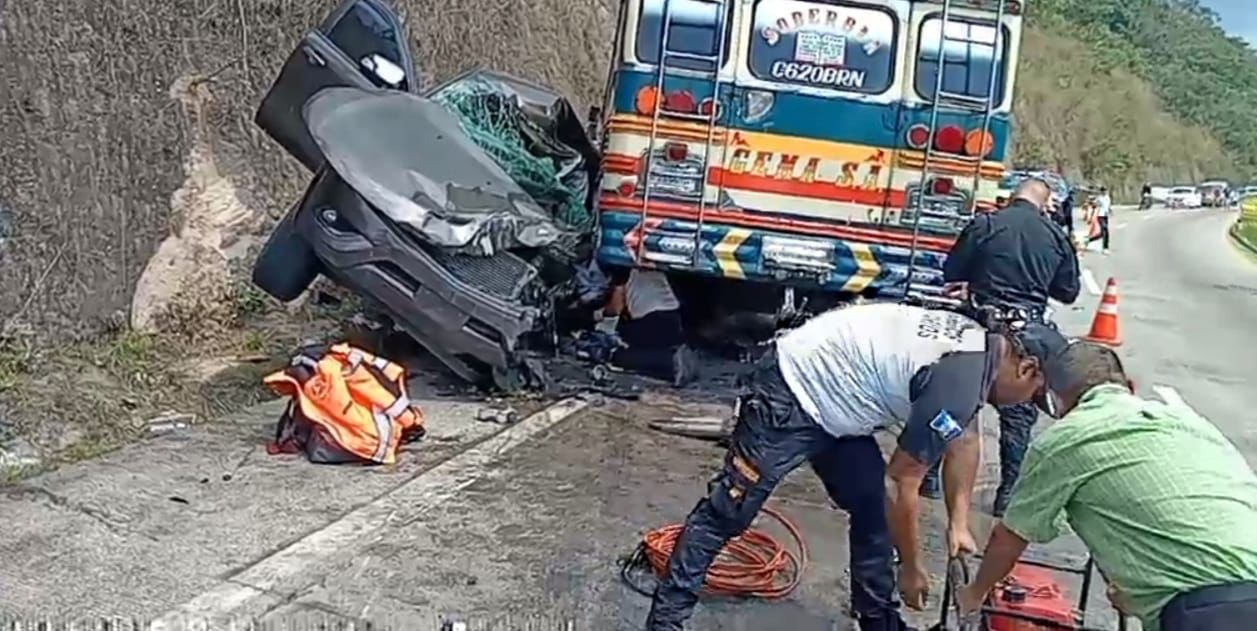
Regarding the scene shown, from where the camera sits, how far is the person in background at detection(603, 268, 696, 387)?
8930 mm

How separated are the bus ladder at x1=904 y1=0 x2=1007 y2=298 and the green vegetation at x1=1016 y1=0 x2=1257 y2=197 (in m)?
55.1

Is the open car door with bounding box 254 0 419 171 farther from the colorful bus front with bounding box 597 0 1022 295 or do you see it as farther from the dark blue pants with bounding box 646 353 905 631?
A: the dark blue pants with bounding box 646 353 905 631

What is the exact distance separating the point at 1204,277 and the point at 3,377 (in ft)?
69.5

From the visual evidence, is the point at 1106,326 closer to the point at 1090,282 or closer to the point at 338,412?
the point at 1090,282

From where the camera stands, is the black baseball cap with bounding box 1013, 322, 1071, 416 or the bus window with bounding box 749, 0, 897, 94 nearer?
the black baseball cap with bounding box 1013, 322, 1071, 416

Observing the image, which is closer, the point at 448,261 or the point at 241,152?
the point at 448,261

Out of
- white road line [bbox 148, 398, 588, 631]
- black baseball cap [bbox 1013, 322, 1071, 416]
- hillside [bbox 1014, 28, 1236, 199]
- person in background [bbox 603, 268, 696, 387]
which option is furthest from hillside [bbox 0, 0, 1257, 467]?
hillside [bbox 1014, 28, 1236, 199]

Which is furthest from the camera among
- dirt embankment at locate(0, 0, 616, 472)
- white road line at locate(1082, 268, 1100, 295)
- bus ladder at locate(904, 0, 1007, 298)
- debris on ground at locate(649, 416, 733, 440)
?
white road line at locate(1082, 268, 1100, 295)

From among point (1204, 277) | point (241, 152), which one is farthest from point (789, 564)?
point (1204, 277)

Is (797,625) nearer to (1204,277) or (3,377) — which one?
(3,377)

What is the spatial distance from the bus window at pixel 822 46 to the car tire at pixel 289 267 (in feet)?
9.83

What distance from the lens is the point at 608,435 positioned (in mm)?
7484

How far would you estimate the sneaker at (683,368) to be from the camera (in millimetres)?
8930

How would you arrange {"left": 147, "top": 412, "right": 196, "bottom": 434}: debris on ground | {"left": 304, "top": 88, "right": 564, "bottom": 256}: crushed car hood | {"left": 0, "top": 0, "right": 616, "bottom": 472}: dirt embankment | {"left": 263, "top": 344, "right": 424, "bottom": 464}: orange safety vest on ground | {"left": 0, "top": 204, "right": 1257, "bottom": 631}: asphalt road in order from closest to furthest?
{"left": 0, "top": 204, "right": 1257, "bottom": 631}: asphalt road < {"left": 263, "top": 344, "right": 424, "bottom": 464}: orange safety vest on ground < {"left": 147, "top": 412, "right": 196, "bottom": 434}: debris on ground < {"left": 0, "top": 0, "right": 616, "bottom": 472}: dirt embankment < {"left": 304, "top": 88, "right": 564, "bottom": 256}: crushed car hood
